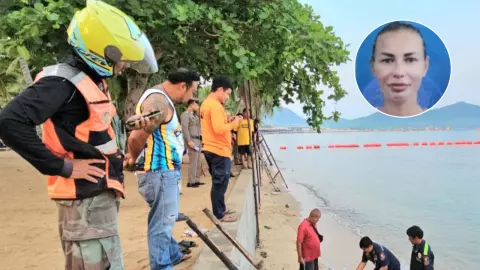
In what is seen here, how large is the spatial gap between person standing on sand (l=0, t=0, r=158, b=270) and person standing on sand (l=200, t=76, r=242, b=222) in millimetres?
3031

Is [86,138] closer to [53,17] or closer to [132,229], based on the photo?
[132,229]

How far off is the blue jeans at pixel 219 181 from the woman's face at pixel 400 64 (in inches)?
145

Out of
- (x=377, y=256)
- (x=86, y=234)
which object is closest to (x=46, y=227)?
(x=86, y=234)

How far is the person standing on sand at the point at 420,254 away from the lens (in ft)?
19.5

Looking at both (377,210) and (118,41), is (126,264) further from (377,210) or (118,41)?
(377,210)

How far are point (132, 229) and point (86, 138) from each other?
418 centimetres

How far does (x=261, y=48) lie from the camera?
830 centimetres

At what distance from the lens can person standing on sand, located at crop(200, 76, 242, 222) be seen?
5270 mm

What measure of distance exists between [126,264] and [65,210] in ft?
8.12

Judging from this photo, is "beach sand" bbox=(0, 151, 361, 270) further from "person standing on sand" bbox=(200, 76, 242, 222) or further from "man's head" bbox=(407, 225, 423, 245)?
"man's head" bbox=(407, 225, 423, 245)

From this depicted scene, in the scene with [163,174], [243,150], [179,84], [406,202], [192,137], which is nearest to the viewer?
[163,174]

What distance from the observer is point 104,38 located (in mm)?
2047

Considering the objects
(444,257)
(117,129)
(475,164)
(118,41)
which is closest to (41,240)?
(117,129)

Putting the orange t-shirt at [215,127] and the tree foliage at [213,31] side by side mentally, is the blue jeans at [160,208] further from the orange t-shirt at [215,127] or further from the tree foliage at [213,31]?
the tree foliage at [213,31]
